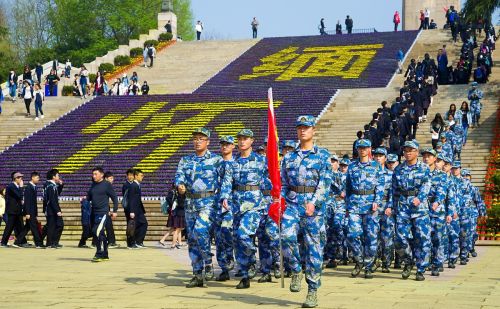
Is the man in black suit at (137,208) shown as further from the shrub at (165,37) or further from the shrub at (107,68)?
the shrub at (165,37)

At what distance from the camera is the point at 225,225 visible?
42.8 ft

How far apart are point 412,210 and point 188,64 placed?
1512 inches

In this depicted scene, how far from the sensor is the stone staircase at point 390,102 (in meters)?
28.9

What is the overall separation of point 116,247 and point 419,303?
12054 millimetres

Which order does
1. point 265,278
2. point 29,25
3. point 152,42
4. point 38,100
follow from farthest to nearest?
1. point 29,25
2. point 152,42
3. point 38,100
4. point 265,278

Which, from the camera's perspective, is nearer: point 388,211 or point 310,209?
point 310,209

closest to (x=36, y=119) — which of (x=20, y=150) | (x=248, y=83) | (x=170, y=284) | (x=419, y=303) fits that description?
(x=20, y=150)

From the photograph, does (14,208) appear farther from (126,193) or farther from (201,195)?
(201,195)

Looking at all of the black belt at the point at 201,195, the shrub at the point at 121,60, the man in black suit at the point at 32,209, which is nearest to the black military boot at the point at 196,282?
the black belt at the point at 201,195

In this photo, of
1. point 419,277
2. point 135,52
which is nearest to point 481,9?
point 419,277

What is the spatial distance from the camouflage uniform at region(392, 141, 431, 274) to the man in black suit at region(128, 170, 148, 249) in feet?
27.3

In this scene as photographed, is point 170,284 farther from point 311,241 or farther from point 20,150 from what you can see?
point 20,150

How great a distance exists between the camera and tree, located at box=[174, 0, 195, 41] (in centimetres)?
8562

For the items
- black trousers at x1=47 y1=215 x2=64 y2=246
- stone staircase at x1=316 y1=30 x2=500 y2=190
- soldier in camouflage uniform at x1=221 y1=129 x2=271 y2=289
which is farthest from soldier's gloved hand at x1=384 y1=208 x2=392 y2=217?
stone staircase at x1=316 y1=30 x2=500 y2=190
